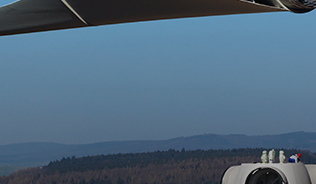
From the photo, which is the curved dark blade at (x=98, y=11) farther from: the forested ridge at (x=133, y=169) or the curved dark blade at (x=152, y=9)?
the forested ridge at (x=133, y=169)

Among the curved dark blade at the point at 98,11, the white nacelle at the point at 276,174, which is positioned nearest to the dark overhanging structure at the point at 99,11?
the curved dark blade at the point at 98,11

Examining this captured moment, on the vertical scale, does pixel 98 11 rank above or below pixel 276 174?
above

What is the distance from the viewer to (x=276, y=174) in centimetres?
441

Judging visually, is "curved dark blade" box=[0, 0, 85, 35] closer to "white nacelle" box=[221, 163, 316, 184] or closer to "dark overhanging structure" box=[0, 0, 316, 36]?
"dark overhanging structure" box=[0, 0, 316, 36]

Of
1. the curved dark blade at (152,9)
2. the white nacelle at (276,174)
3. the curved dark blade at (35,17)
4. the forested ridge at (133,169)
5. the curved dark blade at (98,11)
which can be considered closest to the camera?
the curved dark blade at (152,9)

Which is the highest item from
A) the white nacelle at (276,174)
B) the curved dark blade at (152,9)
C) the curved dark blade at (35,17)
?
the curved dark blade at (35,17)

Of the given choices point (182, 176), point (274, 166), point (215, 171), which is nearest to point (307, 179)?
point (274, 166)

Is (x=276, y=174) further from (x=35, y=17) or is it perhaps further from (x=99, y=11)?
(x=35, y=17)

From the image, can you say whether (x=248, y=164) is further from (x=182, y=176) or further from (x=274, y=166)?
(x=182, y=176)

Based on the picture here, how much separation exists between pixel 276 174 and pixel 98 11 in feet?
8.36

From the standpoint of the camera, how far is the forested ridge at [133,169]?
3123 centimetres

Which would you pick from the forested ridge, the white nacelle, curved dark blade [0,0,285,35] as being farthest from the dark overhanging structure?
the forested ridge

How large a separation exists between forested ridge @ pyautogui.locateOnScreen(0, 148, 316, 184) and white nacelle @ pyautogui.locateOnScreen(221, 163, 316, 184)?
25.6 meters

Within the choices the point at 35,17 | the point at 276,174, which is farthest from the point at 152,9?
the point at 276,174
